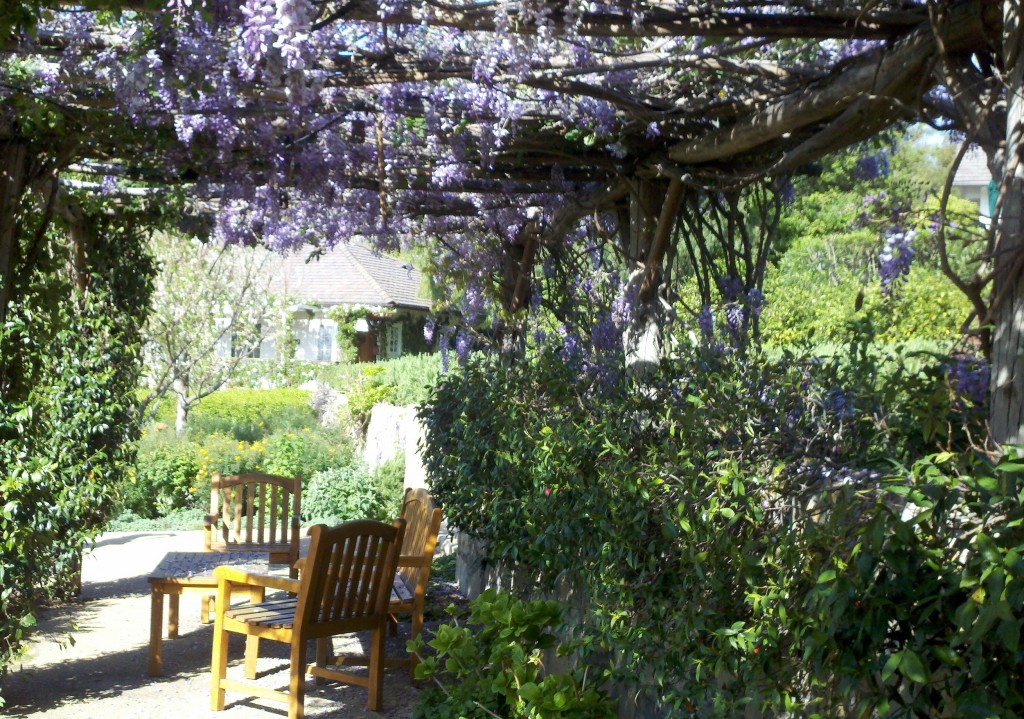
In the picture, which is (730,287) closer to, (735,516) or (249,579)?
(249,579)

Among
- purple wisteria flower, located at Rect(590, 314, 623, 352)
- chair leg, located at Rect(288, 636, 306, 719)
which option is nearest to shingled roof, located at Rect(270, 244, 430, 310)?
purple wisteria flower, located at Rect(590, 314, 623, 352)

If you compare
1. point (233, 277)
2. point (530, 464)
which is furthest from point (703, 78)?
point (233, 277)

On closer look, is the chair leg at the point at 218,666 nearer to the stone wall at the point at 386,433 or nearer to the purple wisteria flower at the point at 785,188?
the purple wisteria flower at the point at 785,188

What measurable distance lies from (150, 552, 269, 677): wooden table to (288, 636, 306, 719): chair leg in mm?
1123

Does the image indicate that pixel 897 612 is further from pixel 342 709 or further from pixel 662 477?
pixel 342 709

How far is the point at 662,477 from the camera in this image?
3131mm

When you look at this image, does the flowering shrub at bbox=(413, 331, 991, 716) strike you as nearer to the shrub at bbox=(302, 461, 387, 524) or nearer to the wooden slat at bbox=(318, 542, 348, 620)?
the wooden slat at bbox=(318, 542, 348, 620)

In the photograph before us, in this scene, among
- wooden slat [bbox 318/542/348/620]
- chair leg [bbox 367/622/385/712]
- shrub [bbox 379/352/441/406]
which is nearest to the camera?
wooden slat [bbox 318/542/348/620]

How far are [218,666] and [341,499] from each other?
5596 mm

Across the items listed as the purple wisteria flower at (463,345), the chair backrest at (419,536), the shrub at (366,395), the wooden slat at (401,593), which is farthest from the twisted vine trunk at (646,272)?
the shrub at (366,395)

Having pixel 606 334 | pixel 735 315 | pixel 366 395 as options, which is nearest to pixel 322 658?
pixel 735 315

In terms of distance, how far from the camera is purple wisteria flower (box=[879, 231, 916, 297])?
4301 millimetres

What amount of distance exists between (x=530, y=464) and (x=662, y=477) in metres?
1.46

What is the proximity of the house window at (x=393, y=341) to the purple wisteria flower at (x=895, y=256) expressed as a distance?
79.8ft
